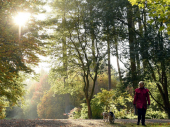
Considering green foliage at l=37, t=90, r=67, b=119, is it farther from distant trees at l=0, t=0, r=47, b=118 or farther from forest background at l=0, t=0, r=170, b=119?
distant trees at l=0, t=0, r=47, b=118

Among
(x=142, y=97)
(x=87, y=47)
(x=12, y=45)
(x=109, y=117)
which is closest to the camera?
(x=142, y=97)

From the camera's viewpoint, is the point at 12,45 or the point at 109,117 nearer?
the point at 109,117

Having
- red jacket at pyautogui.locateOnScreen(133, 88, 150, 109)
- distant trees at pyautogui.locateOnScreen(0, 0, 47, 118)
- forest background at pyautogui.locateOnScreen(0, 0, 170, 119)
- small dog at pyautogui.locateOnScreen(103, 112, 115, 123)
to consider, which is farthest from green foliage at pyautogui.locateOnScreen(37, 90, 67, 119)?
red jacket at pyautogui.locateOnScreen(133, 88, 150, 109)

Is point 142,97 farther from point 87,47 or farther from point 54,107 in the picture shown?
point 54,107

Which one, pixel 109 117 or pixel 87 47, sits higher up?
pixel 87 47

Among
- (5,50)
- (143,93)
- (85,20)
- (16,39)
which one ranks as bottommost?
(143,93)

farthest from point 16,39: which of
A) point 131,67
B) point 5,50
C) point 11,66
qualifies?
point 131,67

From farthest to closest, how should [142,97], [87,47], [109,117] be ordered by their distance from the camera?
[87,47]
[109,117]
[142,97]

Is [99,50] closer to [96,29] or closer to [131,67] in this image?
[96,29]

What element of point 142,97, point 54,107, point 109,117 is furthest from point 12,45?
point 54,107

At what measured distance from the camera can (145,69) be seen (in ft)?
37.2

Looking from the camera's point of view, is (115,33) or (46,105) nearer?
(115,33)

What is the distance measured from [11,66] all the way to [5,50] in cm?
175

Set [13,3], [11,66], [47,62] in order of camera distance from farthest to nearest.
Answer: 1. [47,62]
2. [11,66]
3. [13,3]
